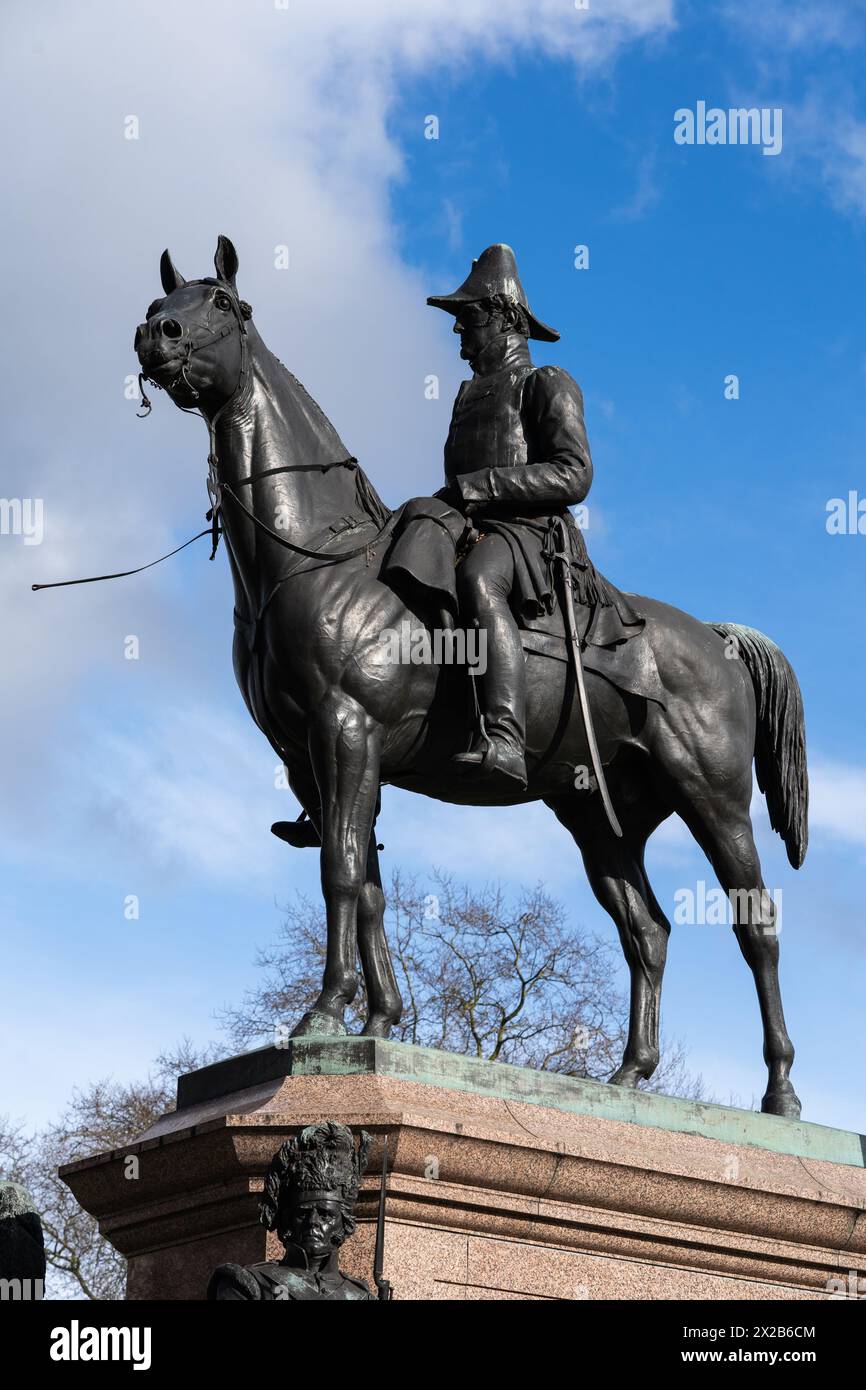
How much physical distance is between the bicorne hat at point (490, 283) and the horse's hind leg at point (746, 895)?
291 centimetres

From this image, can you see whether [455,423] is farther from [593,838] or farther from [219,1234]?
[219,1234]

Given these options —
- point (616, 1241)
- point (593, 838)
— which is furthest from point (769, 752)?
point (616, 1241)

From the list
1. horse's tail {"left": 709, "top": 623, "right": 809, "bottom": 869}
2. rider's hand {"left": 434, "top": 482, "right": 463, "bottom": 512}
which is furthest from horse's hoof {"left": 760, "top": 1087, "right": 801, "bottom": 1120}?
rider's hand {"left": 434, "top": 482, "right": 463, "bottom": 512}

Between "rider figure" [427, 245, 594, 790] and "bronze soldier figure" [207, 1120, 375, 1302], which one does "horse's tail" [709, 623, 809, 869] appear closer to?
"rider figure" [427, 245, 594, 790]

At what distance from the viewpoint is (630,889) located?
35.9ft

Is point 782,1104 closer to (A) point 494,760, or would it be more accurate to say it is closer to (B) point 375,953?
(B) point 375,953

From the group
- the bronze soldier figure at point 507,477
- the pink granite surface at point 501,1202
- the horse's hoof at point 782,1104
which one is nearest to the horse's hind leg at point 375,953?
the bronze soldier figure at point 507,477

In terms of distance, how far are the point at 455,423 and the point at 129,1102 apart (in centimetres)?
2213

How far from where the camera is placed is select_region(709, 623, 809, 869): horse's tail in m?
11.1

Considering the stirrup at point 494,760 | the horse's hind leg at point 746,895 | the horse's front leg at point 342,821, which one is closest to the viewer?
the horse's front leg at point 342,821

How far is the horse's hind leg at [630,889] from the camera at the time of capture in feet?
35.3

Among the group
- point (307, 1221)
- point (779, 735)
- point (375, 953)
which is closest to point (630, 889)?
point (779, 735)

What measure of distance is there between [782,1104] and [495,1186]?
230cm

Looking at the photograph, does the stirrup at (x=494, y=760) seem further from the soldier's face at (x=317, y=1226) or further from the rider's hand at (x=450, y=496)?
the soldier's face at (x=317, y=1226)
